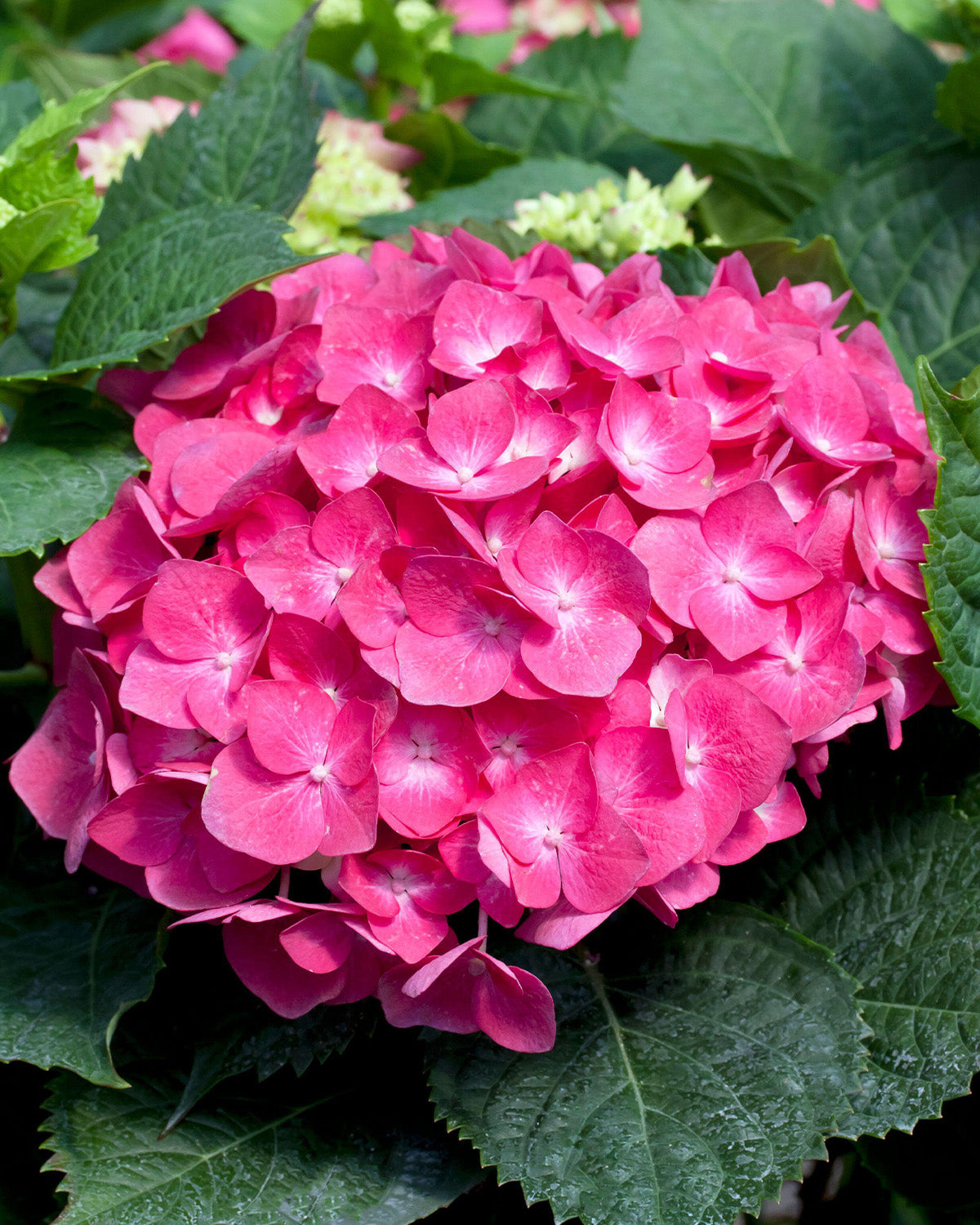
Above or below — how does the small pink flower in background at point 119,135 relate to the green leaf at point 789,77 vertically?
below

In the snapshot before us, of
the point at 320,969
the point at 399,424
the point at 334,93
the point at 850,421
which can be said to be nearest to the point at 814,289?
the point at 850,421

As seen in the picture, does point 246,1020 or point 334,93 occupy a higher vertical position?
point 334,93

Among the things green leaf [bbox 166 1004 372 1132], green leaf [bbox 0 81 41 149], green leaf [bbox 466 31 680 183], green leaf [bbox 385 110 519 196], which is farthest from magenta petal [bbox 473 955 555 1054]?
green leaf [bbox 466 31 680 183]

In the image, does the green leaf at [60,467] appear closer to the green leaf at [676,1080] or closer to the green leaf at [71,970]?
the green leaf at [71,970]

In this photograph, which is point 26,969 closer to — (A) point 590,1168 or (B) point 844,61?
(A) point 590,1168

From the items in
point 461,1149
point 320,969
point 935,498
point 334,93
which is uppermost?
point 935,498

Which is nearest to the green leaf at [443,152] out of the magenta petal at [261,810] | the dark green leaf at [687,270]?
the dark green leaf at [687,270]
